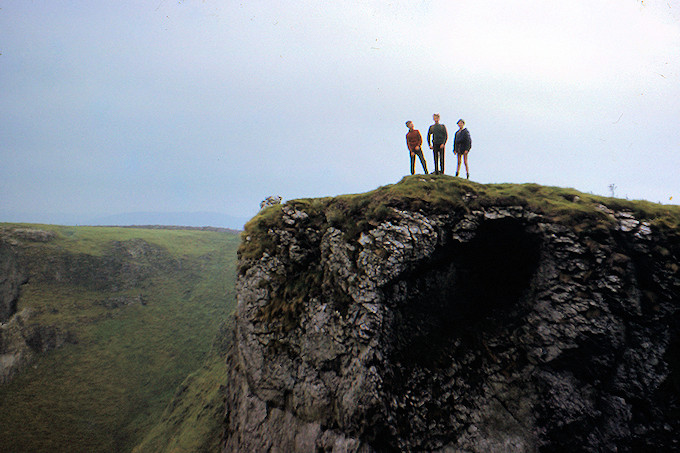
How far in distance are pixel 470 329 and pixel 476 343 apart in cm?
78

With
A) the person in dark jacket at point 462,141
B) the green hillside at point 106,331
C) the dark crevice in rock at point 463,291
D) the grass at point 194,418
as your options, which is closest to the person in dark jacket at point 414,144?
the person in dark jacket at point 462,141

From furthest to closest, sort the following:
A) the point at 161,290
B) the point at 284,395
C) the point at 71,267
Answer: the point at 161,290 → the point at 71,267 → the point at 284,395

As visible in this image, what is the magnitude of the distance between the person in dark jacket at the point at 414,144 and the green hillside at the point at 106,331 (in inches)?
2198

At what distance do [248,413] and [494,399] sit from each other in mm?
15273

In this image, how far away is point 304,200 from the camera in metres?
21.1

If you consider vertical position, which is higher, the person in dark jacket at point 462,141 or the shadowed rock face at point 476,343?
the person in dark jacket at point 462,141

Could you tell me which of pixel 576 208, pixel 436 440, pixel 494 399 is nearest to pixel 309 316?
pixel 436 440

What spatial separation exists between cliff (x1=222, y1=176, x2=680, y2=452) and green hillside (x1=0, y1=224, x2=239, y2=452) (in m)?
43.5

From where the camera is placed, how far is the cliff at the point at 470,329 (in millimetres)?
12484

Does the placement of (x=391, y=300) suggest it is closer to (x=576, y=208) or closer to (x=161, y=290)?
(x=576, y=208)

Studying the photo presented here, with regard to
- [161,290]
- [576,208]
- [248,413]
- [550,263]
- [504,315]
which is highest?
[576,208]

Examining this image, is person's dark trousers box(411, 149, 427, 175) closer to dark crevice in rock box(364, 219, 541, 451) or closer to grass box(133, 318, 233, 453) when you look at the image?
dark crevice in rock box(364, 219, 541, 451)

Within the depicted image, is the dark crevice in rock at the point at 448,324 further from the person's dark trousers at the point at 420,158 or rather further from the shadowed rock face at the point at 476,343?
the person's dark trousers at the point at 420,158

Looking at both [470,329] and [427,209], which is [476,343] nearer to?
[470,329]
